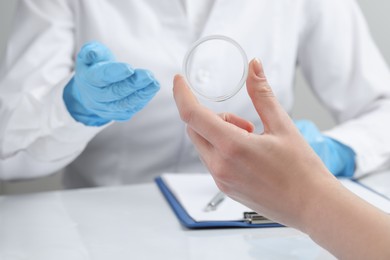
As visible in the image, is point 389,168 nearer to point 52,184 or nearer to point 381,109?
point 381,109

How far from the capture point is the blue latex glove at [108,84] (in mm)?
784

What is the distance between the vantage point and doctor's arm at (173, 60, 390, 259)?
Result: 1.88 ft

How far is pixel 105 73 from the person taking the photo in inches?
31.4

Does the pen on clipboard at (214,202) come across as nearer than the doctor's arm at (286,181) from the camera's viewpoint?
No

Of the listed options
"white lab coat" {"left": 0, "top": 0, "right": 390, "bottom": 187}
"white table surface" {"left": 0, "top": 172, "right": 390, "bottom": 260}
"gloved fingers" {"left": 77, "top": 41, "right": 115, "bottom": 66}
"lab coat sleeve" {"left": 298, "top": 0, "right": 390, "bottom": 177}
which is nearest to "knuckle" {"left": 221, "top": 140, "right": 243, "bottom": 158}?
"white table surface" {"left": 0, "top": 172, "right": 390, "bottom": 260}

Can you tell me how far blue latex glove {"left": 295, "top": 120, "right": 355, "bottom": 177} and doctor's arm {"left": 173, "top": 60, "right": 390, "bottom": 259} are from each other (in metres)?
0.46

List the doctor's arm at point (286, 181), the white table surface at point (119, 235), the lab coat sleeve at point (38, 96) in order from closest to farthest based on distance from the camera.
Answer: the doctor's arm at point (286, 181) < the white table surface at point (119, 235) < the lab coat sleeve at point (38, 96)

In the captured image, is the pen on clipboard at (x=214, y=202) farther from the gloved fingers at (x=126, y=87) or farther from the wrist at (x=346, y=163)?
the wrist at (x=346, y=163)

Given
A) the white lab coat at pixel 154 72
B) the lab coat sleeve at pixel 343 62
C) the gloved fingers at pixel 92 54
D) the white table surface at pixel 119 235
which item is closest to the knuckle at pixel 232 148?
the white table surface at pixel 119 235

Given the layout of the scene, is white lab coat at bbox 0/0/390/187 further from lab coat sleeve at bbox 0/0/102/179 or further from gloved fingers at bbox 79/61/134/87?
gloved fingers at bbox 79/61/134/87

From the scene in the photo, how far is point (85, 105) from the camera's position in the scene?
3.02ft

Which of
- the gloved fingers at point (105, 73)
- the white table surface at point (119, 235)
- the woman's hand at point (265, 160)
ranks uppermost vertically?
the woman's hand at point (265, 160)

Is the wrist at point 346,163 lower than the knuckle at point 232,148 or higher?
lower

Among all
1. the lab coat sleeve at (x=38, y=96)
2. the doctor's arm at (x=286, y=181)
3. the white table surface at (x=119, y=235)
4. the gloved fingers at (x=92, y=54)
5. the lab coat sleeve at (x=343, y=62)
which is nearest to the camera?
the doctor's arm at (x=286, y=181)
